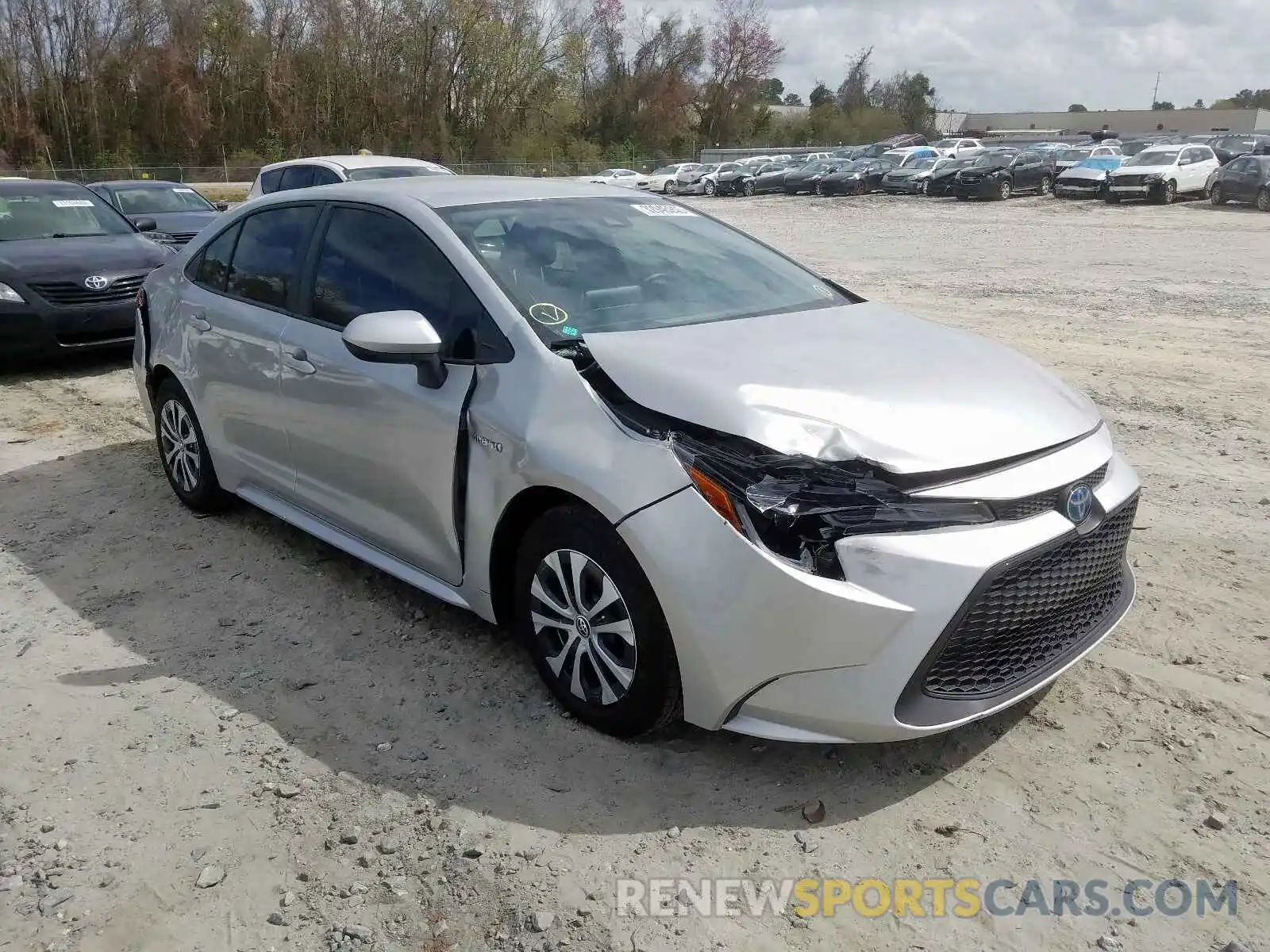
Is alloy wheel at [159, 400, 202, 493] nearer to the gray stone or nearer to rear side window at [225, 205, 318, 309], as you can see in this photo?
rear side window at [225, 205, 318, 309]

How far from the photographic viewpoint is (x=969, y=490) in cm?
287

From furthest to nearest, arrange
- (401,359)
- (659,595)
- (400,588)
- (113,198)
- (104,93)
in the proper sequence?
(104,93), (113,198), (400,588), (401,359), (659,595)

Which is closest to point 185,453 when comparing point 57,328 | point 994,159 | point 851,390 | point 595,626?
point 595,626

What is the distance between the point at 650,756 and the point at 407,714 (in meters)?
0.89

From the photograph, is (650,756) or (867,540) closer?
(867,540)

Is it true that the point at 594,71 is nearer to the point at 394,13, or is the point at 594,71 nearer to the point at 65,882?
the point at 394,13

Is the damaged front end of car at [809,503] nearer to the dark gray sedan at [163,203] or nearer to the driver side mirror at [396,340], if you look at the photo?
the driver side mirror at [396,340]

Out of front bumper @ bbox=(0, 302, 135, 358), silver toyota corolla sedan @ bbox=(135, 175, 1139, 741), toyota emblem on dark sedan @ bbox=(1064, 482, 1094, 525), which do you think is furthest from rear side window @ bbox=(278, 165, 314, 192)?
toyota emblem on dark sedan @ bbox=(1064, 482, 1094, 525)

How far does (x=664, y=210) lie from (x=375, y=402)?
1.57 m

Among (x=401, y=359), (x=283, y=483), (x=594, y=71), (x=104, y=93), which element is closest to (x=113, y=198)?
(x=283, y=483)

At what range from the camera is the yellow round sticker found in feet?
11.6

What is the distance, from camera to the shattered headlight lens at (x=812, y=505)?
9.20 ft

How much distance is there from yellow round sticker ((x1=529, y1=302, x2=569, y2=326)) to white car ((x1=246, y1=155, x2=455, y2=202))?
974cm

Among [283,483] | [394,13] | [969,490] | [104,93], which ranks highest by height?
[394,13]
